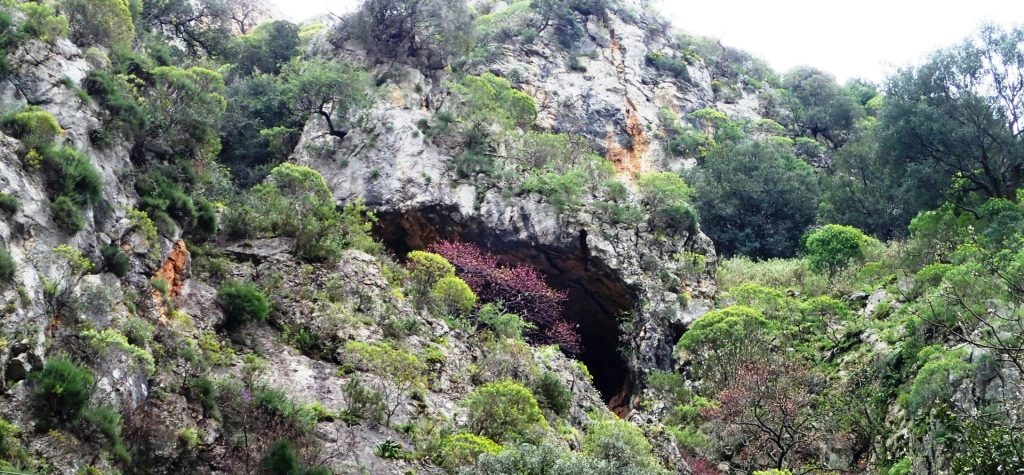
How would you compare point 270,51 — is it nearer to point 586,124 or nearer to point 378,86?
point 378,86

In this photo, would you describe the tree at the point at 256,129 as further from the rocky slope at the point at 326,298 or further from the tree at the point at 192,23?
the tree at the point at 192,23

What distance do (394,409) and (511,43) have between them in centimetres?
2601

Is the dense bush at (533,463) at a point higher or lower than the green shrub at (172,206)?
higher

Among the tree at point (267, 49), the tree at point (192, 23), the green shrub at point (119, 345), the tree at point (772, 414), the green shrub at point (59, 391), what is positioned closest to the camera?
the green shrub at point (59, 391)

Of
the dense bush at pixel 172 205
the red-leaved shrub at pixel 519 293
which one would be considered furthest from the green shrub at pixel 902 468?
the dense bush at pixel 172 205

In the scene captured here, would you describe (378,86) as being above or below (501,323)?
above

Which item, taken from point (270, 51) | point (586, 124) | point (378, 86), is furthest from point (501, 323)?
point (270, 51)

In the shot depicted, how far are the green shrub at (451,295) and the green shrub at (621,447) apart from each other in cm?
576

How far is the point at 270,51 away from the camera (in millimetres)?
32844

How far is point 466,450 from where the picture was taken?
13266 mm

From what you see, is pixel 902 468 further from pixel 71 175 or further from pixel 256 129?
pixel 256 129

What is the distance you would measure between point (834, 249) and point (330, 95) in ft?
53.6

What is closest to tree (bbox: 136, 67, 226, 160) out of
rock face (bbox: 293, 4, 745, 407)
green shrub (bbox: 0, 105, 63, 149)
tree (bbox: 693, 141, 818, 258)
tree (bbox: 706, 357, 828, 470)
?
green shrub (bbox: 0, 105, 63, 149)

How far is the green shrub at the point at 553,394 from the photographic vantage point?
57.4ft
